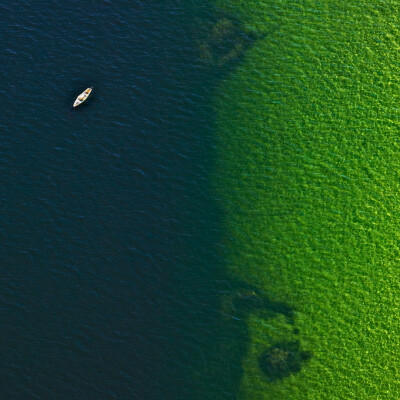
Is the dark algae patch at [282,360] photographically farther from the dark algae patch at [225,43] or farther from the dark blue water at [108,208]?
the dark algae patch at [225,43]

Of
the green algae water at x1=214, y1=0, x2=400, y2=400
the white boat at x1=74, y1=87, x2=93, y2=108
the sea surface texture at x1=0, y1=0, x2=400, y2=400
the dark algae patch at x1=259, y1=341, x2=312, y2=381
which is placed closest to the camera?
the dark algae patch at x1=259, y1=341, x2=312, y2=381

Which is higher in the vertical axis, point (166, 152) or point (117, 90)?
point (117, 90)

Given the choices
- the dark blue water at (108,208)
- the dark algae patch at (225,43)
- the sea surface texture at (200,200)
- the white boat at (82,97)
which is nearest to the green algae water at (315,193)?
the sea surface texture at (200,200)

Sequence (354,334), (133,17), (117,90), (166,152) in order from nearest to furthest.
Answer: (354,334)
(166,152)
(117,90)
(133,17)

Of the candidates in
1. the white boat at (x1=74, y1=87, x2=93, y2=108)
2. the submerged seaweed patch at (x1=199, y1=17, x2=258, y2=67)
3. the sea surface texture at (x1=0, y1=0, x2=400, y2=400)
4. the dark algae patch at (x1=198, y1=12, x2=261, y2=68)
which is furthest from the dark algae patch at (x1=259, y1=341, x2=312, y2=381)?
the submerged seaweed patch at (x1=199, y1=17, x2=258, y2=67)

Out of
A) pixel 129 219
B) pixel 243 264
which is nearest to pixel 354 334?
pixel 243 264

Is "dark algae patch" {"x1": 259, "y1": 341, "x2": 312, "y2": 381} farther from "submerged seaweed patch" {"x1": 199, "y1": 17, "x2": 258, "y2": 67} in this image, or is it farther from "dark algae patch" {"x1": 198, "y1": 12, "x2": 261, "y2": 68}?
"submerged seaweed patch" {"x1": 199, "y1": 17, "x2": 258, "y2": 67}

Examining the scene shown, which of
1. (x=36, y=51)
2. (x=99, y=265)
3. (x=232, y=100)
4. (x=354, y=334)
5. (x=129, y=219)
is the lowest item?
(x=354, y=334)

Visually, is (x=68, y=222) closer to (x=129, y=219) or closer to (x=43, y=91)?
(x=129, y=219)
